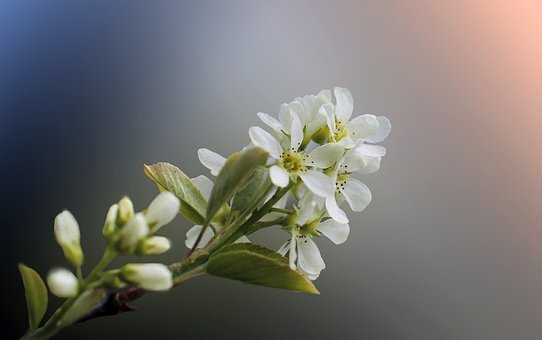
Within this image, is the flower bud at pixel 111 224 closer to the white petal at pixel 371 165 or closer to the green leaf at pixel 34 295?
the green leaf at pixel 34 295

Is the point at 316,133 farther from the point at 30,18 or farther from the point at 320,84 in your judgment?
the point at 30,18

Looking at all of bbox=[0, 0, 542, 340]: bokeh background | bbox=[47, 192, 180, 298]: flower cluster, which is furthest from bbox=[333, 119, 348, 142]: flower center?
bbox=[0, 0, 542, 340]: bokeh background

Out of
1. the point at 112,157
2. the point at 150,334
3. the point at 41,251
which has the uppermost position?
the point at 112,157

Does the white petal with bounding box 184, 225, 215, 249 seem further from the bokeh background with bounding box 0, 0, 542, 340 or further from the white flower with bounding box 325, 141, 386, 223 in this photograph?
the bokeh background with bounding box 0, 0, 542, 340

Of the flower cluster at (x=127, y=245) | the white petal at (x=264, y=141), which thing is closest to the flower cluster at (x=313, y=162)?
the white petal at (x=264, y=141)

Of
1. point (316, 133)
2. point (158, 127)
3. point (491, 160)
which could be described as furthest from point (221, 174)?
point (491, 160)

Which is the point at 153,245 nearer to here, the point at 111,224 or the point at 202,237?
the point at 111,224

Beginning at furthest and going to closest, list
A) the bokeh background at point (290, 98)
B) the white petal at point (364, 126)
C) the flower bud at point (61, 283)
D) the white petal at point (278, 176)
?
the bokeh background at point (290, 98) → the white petal at point (364, 126) → the white petal at point (278, 176) → the flower bud at point (61, 283)
